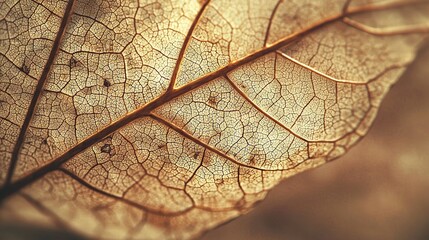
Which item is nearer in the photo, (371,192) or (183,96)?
(183,96)

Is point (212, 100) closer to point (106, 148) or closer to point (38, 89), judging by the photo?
point (106, 148)

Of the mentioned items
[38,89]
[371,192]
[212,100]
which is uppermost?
[38,89]

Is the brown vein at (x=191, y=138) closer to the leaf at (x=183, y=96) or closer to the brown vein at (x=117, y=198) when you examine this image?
the leaf at (x=183, y=96)

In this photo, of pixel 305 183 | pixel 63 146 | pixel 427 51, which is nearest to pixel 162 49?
pixel 63 146

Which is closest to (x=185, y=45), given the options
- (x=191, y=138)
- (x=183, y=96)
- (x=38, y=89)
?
(x=183, y=96)

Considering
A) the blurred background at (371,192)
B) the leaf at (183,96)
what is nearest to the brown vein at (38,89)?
the leaf at (183,96)

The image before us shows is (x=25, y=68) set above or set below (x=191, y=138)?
above

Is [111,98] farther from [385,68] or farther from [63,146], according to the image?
[385,68]

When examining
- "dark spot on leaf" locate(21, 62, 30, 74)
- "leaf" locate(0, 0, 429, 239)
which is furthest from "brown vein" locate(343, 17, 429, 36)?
"dark spot on leaf" locate(21, 62, 30, 74)
